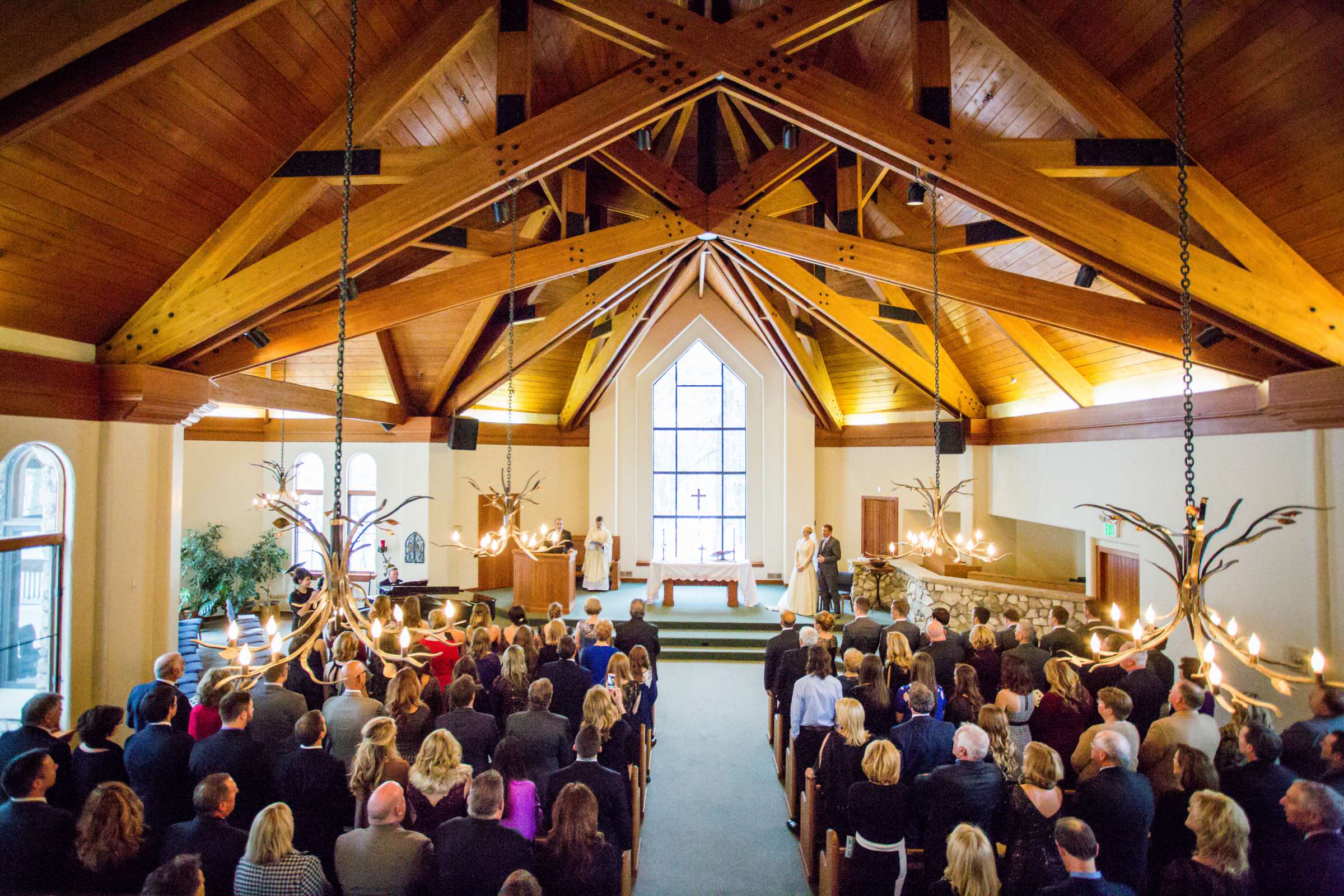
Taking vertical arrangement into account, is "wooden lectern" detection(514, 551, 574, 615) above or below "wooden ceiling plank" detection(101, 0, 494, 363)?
below

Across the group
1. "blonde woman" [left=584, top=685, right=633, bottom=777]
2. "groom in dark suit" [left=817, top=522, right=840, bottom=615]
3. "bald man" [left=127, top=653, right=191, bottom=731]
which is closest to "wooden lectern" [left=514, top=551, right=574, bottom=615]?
"groom in dark suit" [left=817, top=522, right=840, bottom=615]

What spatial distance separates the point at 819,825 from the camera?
14.5ft

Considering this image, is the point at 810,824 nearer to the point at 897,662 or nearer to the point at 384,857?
the point at 897,662

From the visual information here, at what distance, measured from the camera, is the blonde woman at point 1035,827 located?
3168 mm

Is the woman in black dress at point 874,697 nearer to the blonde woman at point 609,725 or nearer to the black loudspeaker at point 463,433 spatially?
the blonde woman at point 609,725

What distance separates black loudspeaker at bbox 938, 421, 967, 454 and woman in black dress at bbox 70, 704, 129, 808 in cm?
973

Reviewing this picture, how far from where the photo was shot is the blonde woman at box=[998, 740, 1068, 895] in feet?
10.4

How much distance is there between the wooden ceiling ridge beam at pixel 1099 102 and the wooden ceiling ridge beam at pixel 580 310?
4525 millimetres

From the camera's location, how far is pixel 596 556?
40.3ft

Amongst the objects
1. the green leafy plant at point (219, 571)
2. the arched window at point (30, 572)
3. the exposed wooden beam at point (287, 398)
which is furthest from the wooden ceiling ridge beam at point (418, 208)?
the green leafy plant at point (219, 571)

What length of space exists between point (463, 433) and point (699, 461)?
4863 millimetres

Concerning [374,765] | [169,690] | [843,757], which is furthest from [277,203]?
[843,757]

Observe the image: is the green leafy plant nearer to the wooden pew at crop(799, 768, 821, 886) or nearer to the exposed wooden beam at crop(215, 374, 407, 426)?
the exposed wooden beam at crop(215, 374, 407, 426)

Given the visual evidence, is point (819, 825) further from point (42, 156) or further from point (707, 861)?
point (42, 156)
